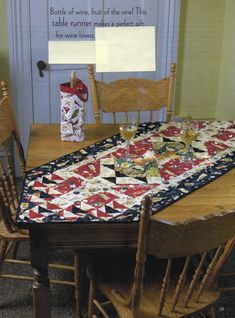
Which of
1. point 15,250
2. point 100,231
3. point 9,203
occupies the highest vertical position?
point 100,231

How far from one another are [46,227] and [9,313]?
2.28 ft

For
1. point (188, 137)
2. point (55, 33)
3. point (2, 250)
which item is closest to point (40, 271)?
point (2, 250)

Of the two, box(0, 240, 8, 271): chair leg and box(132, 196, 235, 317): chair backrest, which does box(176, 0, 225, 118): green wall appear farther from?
box(132, 196, 235, 317): chair backrest

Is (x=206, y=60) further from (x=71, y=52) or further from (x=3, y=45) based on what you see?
(x=3, y=45)

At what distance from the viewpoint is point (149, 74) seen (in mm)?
2848

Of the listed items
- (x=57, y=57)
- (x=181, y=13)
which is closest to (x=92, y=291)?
(x=57, y=57)

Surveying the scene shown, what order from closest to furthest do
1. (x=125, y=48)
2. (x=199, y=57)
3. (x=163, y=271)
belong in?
(x=163, y=271)
(x=125, y=48)
(x=199, y=57)

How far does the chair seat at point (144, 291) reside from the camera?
1361 millimetres

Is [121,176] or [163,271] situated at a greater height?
[121,176]

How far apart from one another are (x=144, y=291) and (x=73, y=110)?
713mm

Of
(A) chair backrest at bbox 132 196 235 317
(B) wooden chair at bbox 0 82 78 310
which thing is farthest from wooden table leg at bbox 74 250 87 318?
(A) chair backrest at bbox 132 196 235 317

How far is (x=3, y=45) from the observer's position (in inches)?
106

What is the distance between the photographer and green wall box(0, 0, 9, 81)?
2633mm

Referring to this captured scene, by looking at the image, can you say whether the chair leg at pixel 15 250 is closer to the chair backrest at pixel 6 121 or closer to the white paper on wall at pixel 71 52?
the chair backrest at pixel 6 121
